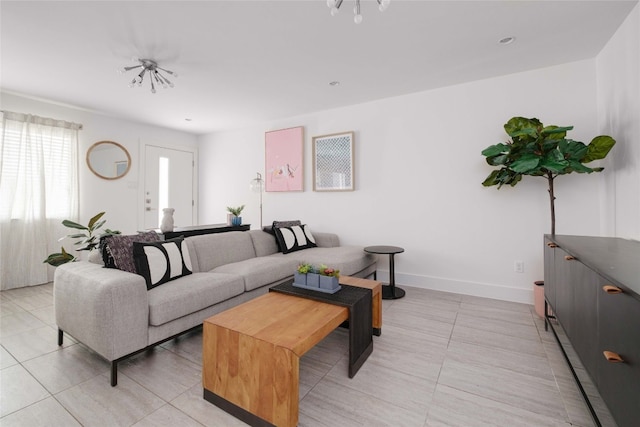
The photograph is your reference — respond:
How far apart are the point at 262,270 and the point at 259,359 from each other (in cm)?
141

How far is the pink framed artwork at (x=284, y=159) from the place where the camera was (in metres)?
4.38

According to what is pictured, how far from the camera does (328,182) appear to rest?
4160 millimetres

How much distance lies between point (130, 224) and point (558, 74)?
602 cm

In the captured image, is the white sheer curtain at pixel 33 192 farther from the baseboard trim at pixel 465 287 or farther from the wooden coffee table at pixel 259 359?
the baseboard trim at pixel 465 287

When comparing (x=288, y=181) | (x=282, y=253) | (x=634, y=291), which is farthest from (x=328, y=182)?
(x=634, y=291)

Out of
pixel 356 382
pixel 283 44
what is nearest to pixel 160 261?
pixel 356 382

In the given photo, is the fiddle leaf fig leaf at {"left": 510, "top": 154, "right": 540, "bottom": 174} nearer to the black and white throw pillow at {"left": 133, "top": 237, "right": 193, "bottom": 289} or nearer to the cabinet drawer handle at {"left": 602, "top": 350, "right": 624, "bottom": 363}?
the cabinet drawer handle at {"left": 602, "top": 350, "right": 624, "bottom": 363}

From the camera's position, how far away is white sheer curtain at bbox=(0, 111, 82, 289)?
136 inches

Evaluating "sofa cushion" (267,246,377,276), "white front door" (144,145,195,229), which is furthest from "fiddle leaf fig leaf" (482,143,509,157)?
"white front door" (144,145,195,229)

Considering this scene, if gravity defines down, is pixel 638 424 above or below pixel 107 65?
below

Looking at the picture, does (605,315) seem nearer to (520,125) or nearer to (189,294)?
(520,125)

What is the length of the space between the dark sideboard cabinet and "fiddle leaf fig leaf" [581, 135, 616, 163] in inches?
30.9

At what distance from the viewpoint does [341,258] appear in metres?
3.11

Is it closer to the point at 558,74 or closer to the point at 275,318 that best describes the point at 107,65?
the point at 275,318
